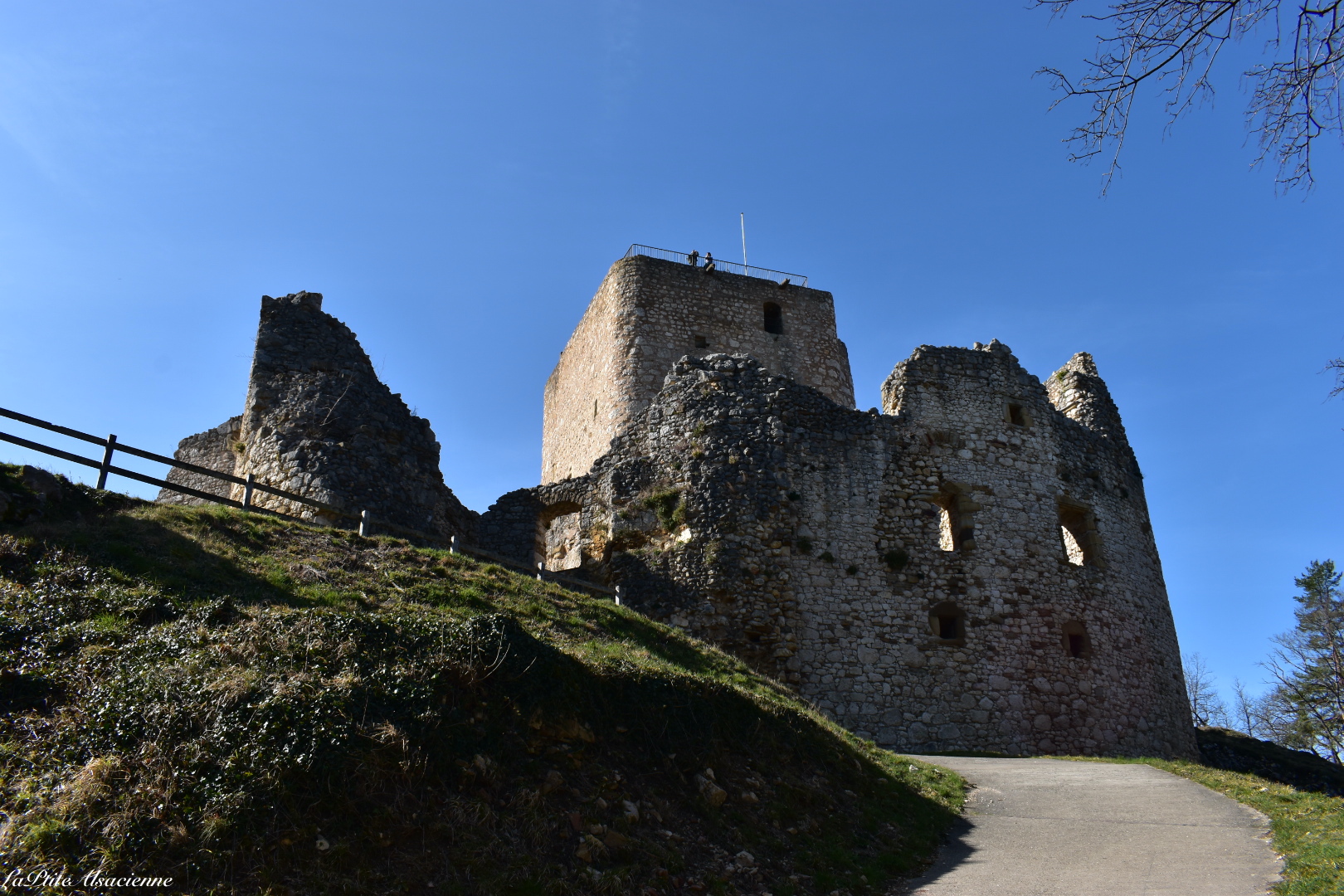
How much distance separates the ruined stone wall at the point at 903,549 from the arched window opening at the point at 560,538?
0.15m

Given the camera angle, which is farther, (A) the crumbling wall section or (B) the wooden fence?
(A) the crumbling wall section

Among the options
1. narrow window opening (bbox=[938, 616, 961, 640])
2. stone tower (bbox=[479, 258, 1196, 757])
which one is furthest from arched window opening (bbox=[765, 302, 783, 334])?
narrow window opening (bbox=[938, 616, 961, 640])

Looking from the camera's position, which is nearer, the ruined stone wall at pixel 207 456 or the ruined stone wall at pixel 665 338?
the ruined stone wall at pixel 207 456

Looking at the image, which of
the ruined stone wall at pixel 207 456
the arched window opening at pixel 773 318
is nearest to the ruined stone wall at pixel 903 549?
the ruined stone wall at pixel 207 456

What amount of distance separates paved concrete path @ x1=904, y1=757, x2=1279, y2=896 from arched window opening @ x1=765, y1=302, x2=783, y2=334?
15697 millimetres

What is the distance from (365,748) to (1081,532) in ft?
54.0

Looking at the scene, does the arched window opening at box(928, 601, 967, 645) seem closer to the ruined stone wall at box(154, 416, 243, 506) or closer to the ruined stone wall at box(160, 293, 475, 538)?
the ruined stone wall at box(160, 293, 475, 538)

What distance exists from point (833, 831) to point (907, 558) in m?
8.71

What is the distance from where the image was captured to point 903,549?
16891 mm

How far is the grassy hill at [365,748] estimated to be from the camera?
6.08 meters

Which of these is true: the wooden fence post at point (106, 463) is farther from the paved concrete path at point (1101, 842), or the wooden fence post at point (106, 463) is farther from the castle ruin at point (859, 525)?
the paved concrete path at point (1101, 842)

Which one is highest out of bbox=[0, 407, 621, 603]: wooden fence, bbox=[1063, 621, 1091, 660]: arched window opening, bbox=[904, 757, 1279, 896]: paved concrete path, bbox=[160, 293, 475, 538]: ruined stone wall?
bbox=[160, 293, 475, 538]: ruined stone wall

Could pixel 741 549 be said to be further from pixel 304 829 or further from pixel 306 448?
pixel 304 829

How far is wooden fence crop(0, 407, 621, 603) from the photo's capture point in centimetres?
1211
